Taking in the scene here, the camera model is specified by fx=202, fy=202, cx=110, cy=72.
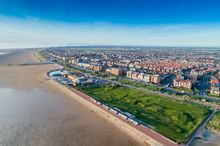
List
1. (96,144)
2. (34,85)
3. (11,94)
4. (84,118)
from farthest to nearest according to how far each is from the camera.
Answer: (34,85), (11,94), (84,118), (96,144)

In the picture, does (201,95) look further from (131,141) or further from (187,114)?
(131,141)

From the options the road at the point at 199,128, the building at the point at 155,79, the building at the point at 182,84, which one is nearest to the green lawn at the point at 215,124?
the road at the point at 199,128

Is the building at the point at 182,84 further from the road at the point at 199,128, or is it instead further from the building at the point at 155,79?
the road at the point at 199,128

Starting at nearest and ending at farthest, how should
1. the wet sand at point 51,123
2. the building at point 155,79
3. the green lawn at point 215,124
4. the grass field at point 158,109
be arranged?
the wet sand at point 51,123
the grass field at point 158,109
the green lawn at point 215,124
the building at point 155,79

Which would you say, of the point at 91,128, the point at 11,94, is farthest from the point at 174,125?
the point at 11,94

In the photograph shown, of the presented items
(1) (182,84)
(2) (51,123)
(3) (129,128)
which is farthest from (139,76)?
(2) (51,123)

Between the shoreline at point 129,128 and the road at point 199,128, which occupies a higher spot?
the shoreline at point 129,128
